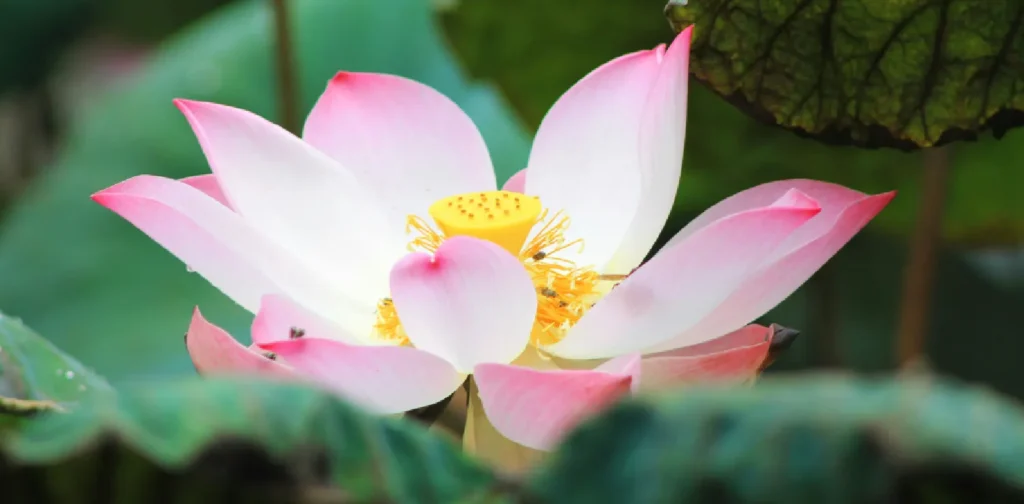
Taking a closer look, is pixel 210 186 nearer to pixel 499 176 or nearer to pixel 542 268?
pixel 542 268

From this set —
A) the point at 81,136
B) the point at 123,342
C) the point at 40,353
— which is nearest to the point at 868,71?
the point at 40,353

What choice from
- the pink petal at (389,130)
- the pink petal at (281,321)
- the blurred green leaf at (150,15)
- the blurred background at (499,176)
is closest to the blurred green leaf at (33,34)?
the blurred green leaf at (150,15)

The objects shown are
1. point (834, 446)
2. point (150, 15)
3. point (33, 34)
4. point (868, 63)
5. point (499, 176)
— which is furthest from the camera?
point (150, 15)

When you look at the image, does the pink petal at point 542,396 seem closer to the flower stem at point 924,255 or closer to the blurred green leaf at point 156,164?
the flower stem at point 924,255

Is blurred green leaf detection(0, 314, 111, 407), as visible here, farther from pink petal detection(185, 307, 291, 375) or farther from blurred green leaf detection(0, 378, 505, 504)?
blurred green leaf detection(0, 378, 505, 504)

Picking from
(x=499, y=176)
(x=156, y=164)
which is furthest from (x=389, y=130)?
(x=156, y=164)

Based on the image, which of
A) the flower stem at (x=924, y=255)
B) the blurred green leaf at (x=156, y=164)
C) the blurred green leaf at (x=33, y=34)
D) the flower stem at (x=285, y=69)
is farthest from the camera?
the blurred green leaf at (x=33, y=34)

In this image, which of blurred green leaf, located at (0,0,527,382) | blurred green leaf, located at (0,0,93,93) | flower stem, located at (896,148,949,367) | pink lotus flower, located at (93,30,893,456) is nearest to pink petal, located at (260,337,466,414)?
pink lotus flower, located at (93,30,893,456)

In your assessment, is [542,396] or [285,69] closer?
[542,396]
